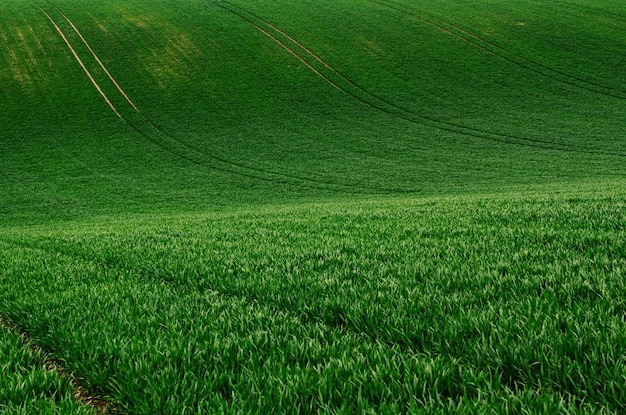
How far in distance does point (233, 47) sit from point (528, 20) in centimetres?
4491

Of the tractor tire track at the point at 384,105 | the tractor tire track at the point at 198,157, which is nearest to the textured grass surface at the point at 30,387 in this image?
the tractor tire track at the point at 198,157

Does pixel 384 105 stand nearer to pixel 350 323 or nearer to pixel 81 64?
pixel 81 64

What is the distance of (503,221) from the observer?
8742 mm

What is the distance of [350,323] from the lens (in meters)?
3.94

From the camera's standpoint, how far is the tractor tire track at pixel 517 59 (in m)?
52.2

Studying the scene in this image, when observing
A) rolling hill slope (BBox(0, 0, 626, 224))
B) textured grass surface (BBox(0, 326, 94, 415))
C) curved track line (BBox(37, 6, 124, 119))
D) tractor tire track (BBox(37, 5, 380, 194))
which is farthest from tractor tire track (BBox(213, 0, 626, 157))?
textured grass surface (BBox(0, 326, 94, 415))

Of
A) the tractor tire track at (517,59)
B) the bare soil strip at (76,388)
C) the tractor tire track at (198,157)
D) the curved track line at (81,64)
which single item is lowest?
the tractor tire track at (198,157)

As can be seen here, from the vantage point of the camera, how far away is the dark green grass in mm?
2766

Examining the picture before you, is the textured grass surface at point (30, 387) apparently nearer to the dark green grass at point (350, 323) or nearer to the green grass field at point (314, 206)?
the green grass field at point (314, 206)

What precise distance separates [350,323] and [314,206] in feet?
51.1

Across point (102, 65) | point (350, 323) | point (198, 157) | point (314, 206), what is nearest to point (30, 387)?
point (350, 323)

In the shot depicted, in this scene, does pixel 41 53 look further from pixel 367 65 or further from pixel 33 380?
pixel 33 380

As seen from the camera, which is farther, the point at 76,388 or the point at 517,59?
the point at 517,59

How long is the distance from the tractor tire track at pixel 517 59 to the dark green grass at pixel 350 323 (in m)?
54.4
